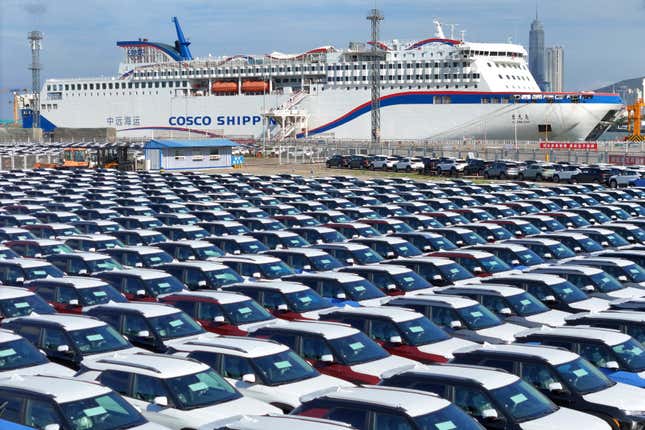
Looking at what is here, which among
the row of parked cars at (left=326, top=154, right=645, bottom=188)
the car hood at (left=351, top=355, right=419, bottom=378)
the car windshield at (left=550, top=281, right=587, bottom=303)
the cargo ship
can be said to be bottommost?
the car hood at (left=351, top=355, right=419, bottom=378)

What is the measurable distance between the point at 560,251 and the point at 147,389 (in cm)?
1297

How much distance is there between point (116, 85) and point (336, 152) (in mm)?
54743

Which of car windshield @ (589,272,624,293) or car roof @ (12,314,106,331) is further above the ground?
car roof @ (12,314,106,331)

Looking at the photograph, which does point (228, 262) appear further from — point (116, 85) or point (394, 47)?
point (116, 85)

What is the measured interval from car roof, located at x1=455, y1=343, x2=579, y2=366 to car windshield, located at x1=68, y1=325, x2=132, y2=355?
414 centimetres

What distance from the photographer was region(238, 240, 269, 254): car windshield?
823 inches

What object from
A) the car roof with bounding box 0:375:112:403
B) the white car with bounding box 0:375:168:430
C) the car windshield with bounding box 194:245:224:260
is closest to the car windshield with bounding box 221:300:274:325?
the car roof with bounding box 0:375:112:403

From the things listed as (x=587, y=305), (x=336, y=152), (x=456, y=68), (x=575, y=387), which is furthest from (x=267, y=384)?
(x=456, y=68)

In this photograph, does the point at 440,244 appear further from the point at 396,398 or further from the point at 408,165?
the point at 408,165

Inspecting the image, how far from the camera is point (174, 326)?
496 inches

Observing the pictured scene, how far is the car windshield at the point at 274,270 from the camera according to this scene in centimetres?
1741

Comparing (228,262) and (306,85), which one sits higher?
(306,85)

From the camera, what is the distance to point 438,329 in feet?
41.9

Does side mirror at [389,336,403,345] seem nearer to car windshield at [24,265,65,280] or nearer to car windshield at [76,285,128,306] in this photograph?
car windshield at [76,285,128,306]
